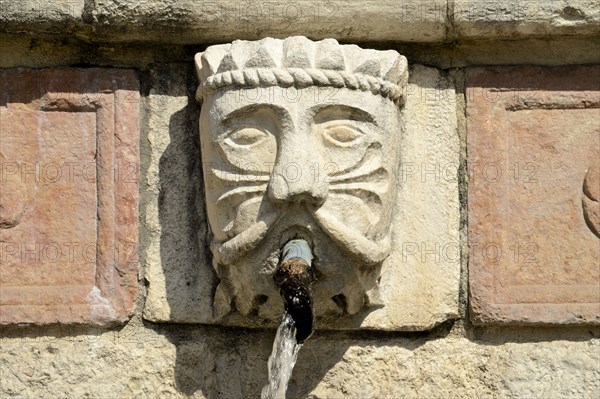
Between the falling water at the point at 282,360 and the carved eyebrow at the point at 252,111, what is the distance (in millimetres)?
385

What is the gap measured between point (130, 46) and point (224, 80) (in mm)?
315

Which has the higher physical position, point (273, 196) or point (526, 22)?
point (526, 22)

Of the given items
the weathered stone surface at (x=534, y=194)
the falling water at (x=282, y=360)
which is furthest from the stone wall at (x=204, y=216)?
the falling water at (x=282, y=360)

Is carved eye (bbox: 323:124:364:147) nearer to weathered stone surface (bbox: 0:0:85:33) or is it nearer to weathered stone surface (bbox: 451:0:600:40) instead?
weathered stone surface (bbox: 451:0:600:40)

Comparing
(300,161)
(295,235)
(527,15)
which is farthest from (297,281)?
(527,15)

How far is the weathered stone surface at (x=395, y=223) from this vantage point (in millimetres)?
3178

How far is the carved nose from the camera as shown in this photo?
2959 millimetres

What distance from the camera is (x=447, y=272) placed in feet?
10.5

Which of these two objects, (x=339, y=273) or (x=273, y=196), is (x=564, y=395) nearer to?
(x=339, y=273)

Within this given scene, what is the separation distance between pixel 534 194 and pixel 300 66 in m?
0.57

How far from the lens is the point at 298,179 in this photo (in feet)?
9.71

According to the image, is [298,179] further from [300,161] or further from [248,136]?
[248,136]

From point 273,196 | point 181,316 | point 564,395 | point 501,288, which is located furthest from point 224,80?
point 564,395

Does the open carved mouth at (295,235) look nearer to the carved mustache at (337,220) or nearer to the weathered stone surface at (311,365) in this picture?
the carved mustache at (337,220)
